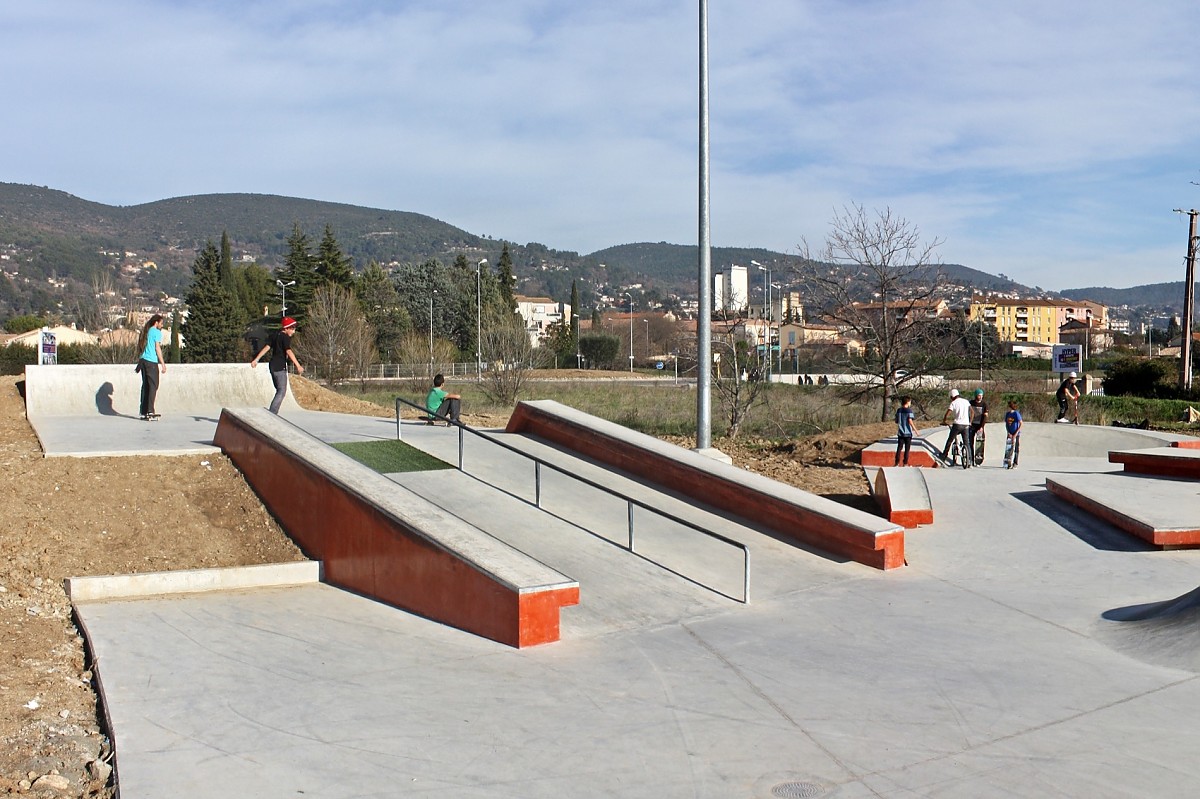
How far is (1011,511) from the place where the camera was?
1266cm

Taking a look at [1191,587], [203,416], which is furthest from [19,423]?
[1191,587]

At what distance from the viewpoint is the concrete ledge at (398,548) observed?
718 cm

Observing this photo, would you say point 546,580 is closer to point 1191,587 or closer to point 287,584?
point 287,584

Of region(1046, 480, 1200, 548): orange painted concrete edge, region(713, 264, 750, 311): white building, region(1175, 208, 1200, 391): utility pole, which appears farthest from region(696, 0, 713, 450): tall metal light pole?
region(1175, 208, 1200, 391): utility pole

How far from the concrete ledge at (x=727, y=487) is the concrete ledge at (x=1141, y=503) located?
9.63 feet

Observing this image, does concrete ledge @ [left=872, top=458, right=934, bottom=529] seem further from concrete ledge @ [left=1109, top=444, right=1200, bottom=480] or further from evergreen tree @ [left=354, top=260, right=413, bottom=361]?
evergreen tree @ [left=354, top=260, right=413, bottom=361]

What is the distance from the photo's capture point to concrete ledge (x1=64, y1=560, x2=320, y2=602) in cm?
804

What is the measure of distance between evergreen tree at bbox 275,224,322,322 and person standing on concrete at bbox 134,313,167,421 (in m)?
58.9

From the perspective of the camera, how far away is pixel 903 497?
12.0 metres

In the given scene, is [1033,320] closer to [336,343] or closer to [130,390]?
[336,343]

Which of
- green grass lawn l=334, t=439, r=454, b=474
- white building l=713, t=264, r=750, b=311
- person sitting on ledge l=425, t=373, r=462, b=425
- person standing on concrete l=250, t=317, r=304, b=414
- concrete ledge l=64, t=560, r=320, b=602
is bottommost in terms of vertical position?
concrete ledge l=64, t=560, r=320, b=602

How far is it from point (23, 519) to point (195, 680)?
392 cm

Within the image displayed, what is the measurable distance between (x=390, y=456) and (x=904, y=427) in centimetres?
842

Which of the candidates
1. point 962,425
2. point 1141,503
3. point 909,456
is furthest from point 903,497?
point 962,425
